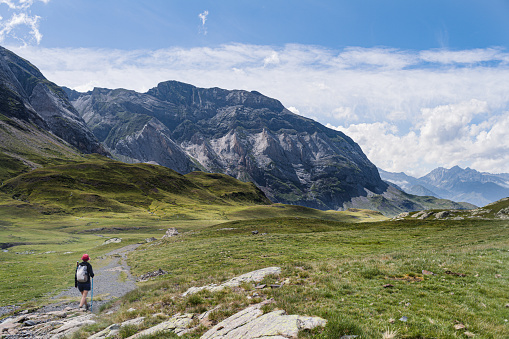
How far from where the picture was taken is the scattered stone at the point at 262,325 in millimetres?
9633

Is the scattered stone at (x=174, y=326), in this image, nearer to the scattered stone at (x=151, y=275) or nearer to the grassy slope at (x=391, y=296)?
the grassy slope at (x=391, y=296)

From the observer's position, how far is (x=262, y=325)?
34.4 ft

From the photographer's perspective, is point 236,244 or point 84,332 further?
point 236,244

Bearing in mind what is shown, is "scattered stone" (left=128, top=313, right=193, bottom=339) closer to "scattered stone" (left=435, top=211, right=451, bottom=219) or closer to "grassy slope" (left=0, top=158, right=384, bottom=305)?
"grassy slope" (left=0, top=158, right=384, bottom=305)

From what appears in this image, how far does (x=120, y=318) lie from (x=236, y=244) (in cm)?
3168

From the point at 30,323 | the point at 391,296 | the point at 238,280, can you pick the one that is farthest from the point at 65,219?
the point at 391,296

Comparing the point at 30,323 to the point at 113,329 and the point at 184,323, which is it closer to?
the point at 113,329

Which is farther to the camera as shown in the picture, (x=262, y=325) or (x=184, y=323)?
(x=184, y=323)

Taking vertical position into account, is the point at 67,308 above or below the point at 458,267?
below

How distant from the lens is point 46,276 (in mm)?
31547

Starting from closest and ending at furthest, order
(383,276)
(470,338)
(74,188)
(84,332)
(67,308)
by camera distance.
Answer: (470,338), (84,332), (383,276), (67,308), (74,188)

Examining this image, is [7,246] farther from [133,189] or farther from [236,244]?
[133,189]

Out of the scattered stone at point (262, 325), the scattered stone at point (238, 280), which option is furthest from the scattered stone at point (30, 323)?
the scattered stone at point (262, 325)

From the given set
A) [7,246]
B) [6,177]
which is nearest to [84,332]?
[7,246]
